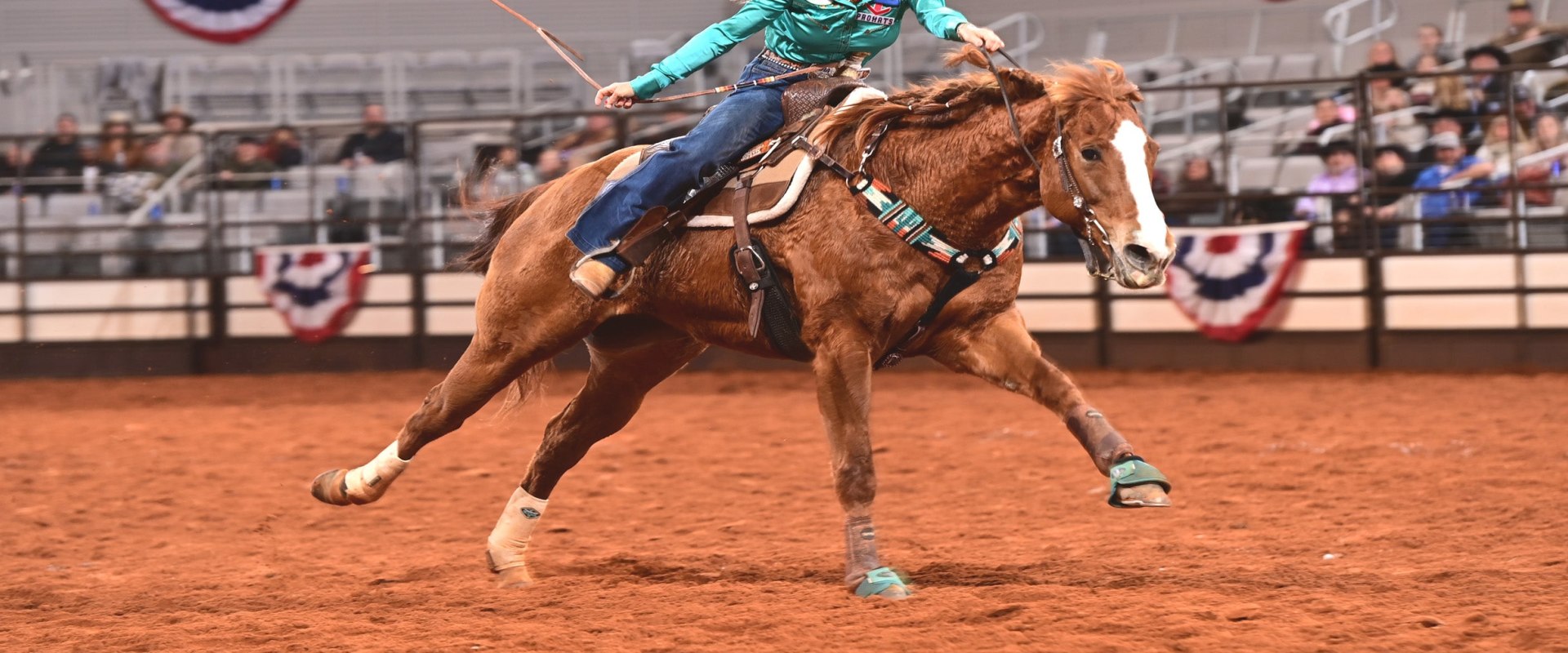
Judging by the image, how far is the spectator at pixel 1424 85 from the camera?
1076cm

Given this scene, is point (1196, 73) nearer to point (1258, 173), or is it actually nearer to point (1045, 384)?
point (1258, 173)

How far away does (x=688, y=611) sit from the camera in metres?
4.09

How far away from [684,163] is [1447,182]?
25.4ft

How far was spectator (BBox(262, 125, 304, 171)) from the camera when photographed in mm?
12719

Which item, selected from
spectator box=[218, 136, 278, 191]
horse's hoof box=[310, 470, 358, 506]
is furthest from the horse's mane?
spectator box=[218, 136, 278, 191]

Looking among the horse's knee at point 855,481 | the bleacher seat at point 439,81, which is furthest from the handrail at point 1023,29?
the horse's knee at point 855,481

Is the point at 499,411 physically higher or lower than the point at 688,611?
higher

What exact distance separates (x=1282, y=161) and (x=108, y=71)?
1211 centimetres

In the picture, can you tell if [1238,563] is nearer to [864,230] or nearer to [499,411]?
[864,230]

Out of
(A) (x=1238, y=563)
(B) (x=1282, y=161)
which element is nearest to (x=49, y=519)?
(A) (x=1238, y=563)

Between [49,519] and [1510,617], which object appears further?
[49,519]

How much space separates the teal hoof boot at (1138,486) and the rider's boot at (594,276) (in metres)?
1.59

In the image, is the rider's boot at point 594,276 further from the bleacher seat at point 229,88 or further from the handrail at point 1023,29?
the bleacher seat at point 229,88

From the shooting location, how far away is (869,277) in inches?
162
